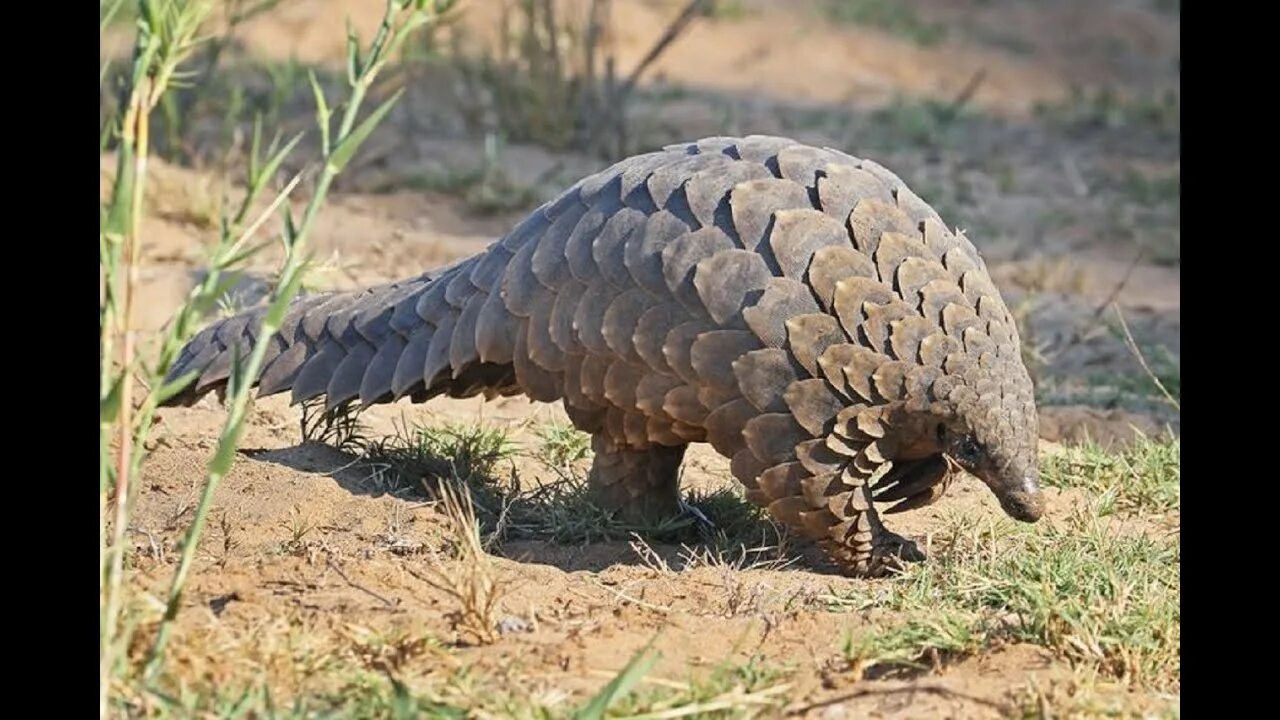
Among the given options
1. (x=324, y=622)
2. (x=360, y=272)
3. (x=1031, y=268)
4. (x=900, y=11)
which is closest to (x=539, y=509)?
(x=324, y=622)

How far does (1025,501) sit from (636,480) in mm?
917

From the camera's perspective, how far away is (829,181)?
404 centimetres

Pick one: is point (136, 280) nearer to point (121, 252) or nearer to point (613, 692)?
point (121, 252)

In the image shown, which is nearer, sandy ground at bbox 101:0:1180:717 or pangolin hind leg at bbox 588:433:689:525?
sandy ground at bbox 101:0:1180:717

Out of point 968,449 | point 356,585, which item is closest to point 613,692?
point 356,585

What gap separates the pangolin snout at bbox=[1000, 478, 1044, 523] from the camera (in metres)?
4.04

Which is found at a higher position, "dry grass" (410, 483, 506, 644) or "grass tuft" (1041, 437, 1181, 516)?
"dry grass" (410, 483, 506, 644)

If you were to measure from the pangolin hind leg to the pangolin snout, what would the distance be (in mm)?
769

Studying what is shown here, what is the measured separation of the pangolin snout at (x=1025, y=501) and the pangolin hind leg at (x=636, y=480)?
769mm

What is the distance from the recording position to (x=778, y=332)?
390 cm

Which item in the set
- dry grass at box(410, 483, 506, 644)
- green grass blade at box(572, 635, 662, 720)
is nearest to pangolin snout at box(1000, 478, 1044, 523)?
dry grass at box(410, 483, 506, 644)

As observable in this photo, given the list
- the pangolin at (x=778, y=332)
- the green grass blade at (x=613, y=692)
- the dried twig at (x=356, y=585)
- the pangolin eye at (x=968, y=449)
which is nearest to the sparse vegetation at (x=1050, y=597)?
the pangolin at (x=778, y=332)

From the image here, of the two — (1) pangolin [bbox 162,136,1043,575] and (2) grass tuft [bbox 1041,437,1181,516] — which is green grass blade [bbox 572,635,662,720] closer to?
(1) pangolin [bbox 162,136,1043,575]
